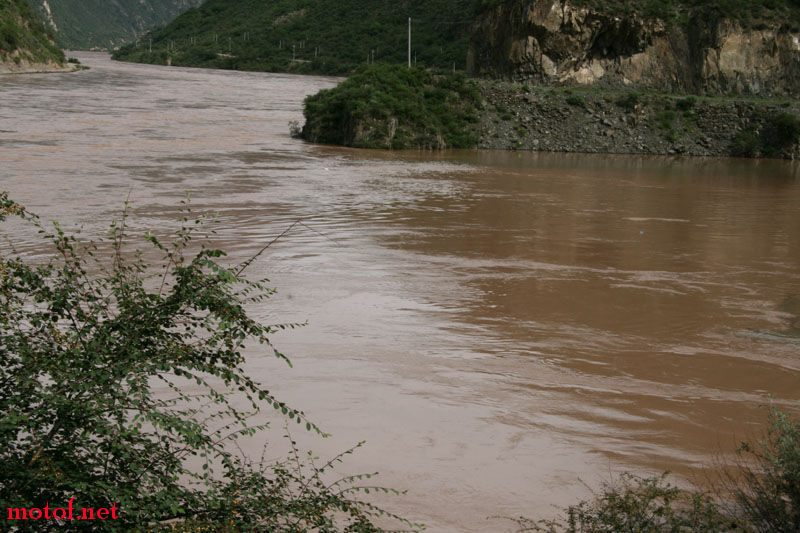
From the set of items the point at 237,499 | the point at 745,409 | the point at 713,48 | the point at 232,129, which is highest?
the point at 713,48

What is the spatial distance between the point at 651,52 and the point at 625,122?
736 centimetres

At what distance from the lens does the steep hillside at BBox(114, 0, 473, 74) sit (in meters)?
88.6

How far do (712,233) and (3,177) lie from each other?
1631cm

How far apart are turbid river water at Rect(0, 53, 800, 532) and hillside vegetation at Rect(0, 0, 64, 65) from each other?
40.7 meters

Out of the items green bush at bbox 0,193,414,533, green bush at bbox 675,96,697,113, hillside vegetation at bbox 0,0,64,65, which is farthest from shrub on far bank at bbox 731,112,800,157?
hillside vegetation at bbox 0,0,64,65

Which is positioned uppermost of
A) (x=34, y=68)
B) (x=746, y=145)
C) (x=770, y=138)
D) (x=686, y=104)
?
(x=34, y=68)

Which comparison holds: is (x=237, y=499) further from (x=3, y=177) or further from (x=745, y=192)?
(x=745, y=192)

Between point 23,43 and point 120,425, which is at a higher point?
point 23,43

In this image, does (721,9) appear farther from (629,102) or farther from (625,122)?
(625,122)

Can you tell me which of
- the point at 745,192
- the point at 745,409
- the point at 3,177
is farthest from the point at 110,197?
the point at 745,192

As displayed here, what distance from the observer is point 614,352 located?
880cm

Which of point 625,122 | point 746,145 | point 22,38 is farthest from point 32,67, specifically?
point 746,145

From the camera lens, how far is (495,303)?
10.6 metres

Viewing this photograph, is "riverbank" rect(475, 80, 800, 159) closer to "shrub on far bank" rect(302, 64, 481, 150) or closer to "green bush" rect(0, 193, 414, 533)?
"shrub on far bank" rect(302, 64, 481, 150)
